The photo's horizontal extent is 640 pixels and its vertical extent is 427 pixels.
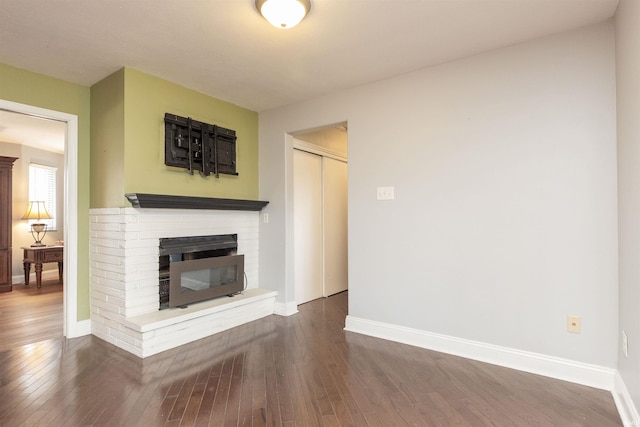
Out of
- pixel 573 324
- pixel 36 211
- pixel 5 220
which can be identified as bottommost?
pixel 573 324

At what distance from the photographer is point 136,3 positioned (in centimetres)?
205

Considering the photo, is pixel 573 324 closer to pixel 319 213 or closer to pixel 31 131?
pixel 319 213

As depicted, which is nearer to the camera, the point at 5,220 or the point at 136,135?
the point at 136,135

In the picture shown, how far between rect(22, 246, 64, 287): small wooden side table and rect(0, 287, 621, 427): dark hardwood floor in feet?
9.33

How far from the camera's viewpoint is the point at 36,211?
579 centimetres

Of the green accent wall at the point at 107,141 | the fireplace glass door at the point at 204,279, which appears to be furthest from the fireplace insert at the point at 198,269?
the green accent wall at the point at 107,141

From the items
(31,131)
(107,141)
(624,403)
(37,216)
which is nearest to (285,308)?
(107,141)

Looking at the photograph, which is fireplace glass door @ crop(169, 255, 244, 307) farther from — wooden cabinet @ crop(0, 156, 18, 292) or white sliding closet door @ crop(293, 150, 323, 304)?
wooden cabinet @ crop(0, 156, 18, 292)

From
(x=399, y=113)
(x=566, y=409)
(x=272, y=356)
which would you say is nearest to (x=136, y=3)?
(x=399, y=113)

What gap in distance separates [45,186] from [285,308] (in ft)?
18.1

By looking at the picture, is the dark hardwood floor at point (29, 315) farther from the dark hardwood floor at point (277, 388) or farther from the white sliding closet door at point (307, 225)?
the white sliding closet door at point (307, 225)

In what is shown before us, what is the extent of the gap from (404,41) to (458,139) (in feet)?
2.94

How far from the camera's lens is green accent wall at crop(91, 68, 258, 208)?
294cm

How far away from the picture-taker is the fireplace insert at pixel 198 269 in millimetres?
3119
